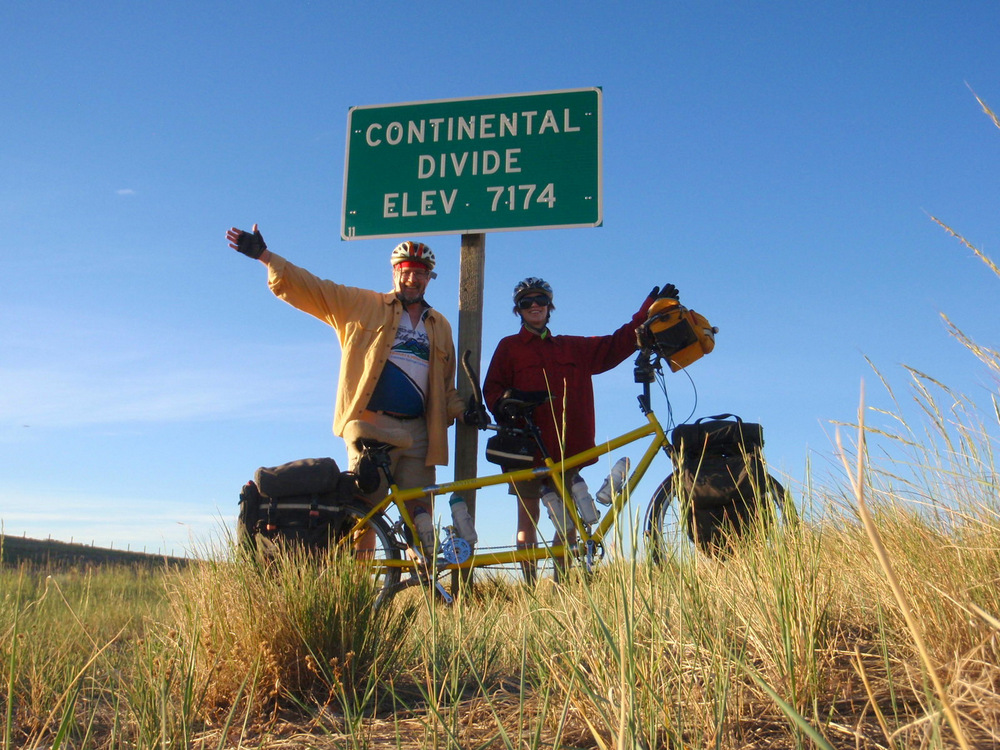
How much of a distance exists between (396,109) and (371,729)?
178 inches

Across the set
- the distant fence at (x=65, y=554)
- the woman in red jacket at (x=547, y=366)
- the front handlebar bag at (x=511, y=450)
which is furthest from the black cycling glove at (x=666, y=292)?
the distant fence at (x=65, y=554)

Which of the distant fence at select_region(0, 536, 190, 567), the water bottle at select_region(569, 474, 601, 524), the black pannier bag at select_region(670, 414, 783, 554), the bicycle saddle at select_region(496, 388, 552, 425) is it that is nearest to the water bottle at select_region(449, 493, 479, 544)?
the bicycle saddle at select_region(496, 388, 552, 425)

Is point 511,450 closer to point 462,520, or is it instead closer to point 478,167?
point 462,520

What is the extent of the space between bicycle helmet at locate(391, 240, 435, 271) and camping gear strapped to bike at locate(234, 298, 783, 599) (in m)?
0.81

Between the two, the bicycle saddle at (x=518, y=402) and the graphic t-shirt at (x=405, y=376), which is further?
the graphic t-shirt at (x=405, y=376)

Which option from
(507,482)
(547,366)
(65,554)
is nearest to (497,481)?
(507,482)

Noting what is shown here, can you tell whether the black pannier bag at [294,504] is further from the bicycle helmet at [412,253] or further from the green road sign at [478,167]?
the green road sign at [478,167]

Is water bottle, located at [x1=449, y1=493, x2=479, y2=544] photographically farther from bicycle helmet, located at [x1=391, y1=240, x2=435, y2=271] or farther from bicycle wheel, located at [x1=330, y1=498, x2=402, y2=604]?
bicycle helmet, located at [x1=391, y1=240, x2=435, y2=271]

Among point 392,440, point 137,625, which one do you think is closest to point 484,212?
point 392,440

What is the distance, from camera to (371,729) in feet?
7.39

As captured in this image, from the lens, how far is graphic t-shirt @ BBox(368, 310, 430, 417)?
211 inches

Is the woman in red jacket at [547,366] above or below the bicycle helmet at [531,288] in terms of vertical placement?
below

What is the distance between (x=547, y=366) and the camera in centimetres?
543

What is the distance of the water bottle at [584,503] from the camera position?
4914 millimetres
